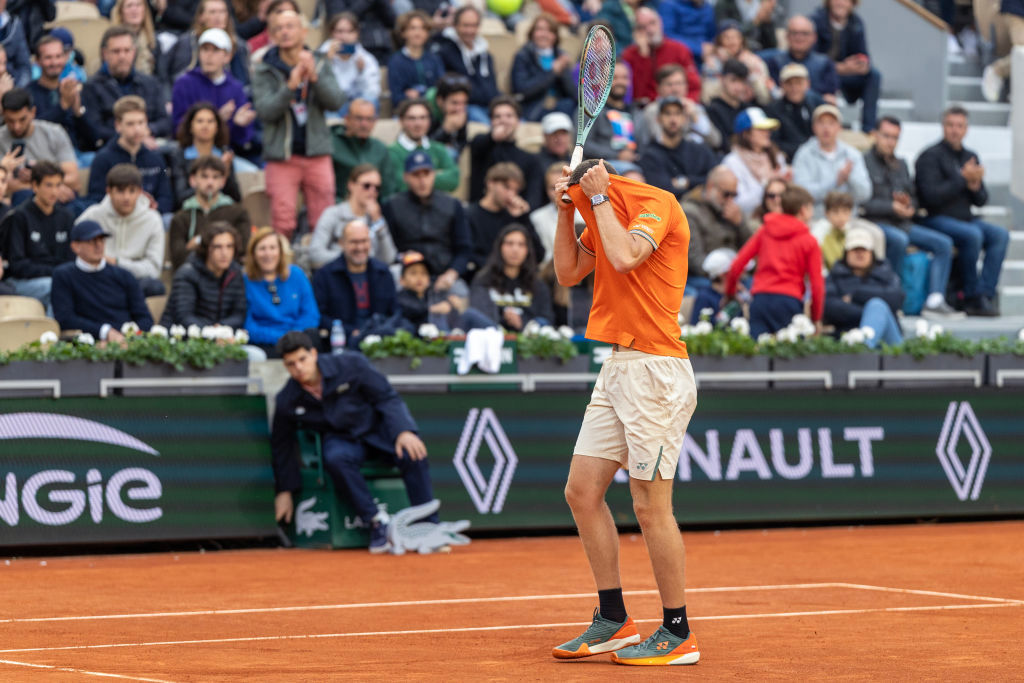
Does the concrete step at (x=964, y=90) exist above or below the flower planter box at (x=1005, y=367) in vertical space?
above

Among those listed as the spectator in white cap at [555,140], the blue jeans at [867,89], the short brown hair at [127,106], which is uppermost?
the blue jeans at [867,89]

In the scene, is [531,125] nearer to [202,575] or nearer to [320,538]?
[320,538]

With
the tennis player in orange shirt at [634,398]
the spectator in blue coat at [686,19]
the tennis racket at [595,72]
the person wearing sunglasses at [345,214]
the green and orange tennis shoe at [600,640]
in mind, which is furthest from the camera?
the spectator in blue coat at [686,19]

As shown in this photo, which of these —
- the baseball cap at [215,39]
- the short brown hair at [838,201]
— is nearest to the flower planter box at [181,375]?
the baseball cap at [215,39]

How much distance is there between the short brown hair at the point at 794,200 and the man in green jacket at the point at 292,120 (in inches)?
165

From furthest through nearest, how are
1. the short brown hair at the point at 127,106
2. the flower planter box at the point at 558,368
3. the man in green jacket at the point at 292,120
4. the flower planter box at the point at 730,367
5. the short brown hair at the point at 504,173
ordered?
the short brown hair at the point at 504,173
the man in green jacket at the point at 292,120
the short brown hair at the point at 127,106
the flower planter box at the point at 730,367
the flower planter box at the point at 558,368

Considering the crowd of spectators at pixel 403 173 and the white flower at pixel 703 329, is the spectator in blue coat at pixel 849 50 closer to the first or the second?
the crowd of spectators at pixel 403 173

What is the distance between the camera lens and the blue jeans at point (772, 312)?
13773mm

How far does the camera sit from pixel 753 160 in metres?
17.0

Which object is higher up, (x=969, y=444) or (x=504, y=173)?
(x=504, y=173)

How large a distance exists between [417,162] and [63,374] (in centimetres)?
450

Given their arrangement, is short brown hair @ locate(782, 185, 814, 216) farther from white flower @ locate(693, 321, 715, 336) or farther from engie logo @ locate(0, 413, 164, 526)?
engie logo @ locate(0, 413, 164, 526)

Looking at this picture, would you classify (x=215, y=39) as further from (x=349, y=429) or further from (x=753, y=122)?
(x=753, y=122)

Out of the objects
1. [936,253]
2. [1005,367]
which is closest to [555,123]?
[936,253]
